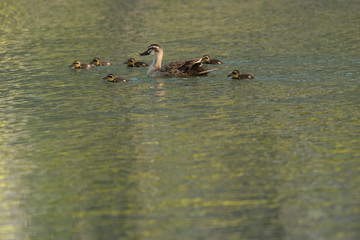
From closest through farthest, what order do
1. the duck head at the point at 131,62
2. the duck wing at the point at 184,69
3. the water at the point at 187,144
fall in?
the water at the point at 187,144 < the duck wing at the point at 184,69 < the duck head at the point at 131,62

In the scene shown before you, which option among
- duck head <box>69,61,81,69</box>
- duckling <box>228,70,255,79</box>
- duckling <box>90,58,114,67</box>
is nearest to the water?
duck head <box>69,61,81,69</box>

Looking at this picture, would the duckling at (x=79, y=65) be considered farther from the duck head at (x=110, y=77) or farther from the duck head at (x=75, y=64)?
the duck head at (x=110, y=77)

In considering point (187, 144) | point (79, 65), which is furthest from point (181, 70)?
point (187, 144)

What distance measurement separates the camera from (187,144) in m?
14.6

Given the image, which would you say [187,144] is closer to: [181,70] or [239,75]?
[239,75]

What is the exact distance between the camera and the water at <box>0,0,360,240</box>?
34.8ft

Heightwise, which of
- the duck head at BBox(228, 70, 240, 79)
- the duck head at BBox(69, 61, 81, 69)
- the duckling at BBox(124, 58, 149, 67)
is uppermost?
the duck head at BBox(228, 70, 240, 79)

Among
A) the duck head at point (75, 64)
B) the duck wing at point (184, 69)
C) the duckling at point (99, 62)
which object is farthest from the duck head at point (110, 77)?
the duckling at point (99, 62)

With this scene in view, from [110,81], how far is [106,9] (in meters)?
24.8

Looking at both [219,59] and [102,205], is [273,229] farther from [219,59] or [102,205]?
[219,59]

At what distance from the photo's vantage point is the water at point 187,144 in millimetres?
10617

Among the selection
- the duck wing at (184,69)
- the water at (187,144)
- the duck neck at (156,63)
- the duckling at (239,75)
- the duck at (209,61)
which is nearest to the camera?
the water at (187,144)

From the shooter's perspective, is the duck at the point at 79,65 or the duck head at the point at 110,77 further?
the duck at the point at 79,65

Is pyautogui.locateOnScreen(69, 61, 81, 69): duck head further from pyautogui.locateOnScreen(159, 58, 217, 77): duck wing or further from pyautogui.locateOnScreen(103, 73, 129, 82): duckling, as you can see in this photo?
pyautogui.locateOnScreen(159, 58, 217, 77): duck wing
